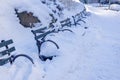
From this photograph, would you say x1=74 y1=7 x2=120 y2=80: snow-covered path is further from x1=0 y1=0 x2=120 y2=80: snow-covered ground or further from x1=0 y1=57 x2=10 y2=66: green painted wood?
x1=0 y1=57 x2=10 y2=66: green painted wood

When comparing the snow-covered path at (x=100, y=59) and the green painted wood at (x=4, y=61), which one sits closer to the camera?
the green painted wood at (x=4, y=61)

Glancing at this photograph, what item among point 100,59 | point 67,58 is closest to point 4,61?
point 67,58

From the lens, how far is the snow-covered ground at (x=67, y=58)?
297 inches

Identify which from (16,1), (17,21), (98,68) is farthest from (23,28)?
(98,68)

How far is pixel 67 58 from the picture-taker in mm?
9219

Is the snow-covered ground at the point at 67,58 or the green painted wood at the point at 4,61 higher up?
the green painted wood at the point at 4,61

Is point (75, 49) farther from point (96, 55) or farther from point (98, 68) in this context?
point (98, 68)

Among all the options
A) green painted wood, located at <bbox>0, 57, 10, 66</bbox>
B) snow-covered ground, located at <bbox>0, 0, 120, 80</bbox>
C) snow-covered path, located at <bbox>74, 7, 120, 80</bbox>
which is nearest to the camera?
snow-covered ground, located at <bbox>0, 0, 120, 80</bbox>

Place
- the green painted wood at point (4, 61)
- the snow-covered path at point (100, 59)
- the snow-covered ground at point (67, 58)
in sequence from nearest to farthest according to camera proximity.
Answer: the snow-covered ground at point (67, 58) → the green painted wood at point (4, 61) → the snow-covered path at point (100, 59)

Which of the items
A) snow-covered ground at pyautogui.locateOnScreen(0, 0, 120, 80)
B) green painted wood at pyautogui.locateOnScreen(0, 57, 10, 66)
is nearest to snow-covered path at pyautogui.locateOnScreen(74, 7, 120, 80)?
snow-covered ground at pyautogui.locateOnScreen(0, 0, 120, 80)

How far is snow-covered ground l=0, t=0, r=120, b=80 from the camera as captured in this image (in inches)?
297

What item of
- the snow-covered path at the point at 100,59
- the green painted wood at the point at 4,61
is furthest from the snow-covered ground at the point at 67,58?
the green painted wood at the point at 4,61

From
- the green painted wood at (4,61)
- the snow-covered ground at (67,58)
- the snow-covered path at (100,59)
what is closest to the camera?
the snow-covered ground at (67,58)

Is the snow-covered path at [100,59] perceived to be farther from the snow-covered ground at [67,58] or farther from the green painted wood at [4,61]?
the green painted wood at [4,61]
